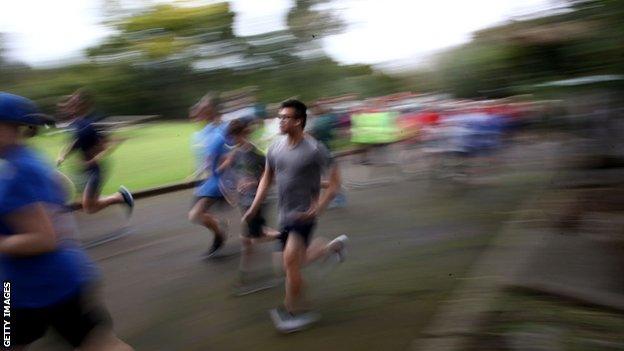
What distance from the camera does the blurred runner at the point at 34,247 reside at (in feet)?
6.63

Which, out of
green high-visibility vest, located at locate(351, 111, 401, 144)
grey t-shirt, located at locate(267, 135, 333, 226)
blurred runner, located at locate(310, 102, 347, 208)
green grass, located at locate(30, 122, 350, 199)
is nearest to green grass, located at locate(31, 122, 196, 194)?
green grass, located at locate(30, 122, 350, 199)

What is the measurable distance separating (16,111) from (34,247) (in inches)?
19.0

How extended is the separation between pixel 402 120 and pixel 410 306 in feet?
25.0

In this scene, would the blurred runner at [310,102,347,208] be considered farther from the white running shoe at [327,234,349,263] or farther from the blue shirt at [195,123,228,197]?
the white running shoe at [327,234,349,263]

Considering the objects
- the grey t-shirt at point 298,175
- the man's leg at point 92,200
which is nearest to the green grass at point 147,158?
the man's leg at point 92,200

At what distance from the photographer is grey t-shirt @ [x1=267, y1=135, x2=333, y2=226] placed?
11.9 feet

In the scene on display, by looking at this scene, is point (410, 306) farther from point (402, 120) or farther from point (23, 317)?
point (402, 120)

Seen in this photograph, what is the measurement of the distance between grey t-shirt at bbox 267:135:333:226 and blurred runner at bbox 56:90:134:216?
2.84 metres

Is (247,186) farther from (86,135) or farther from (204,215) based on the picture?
(86,135)

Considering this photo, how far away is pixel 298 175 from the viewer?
11.9ft

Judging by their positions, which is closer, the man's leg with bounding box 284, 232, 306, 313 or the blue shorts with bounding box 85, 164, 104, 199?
the man's leg with bounding box 284, 232, 306, 313

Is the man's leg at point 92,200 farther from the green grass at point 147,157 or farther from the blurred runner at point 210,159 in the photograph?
the blurred runner at point 210,159

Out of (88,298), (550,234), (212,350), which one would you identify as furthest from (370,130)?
(88,298)

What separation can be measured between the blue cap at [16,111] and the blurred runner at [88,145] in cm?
375
